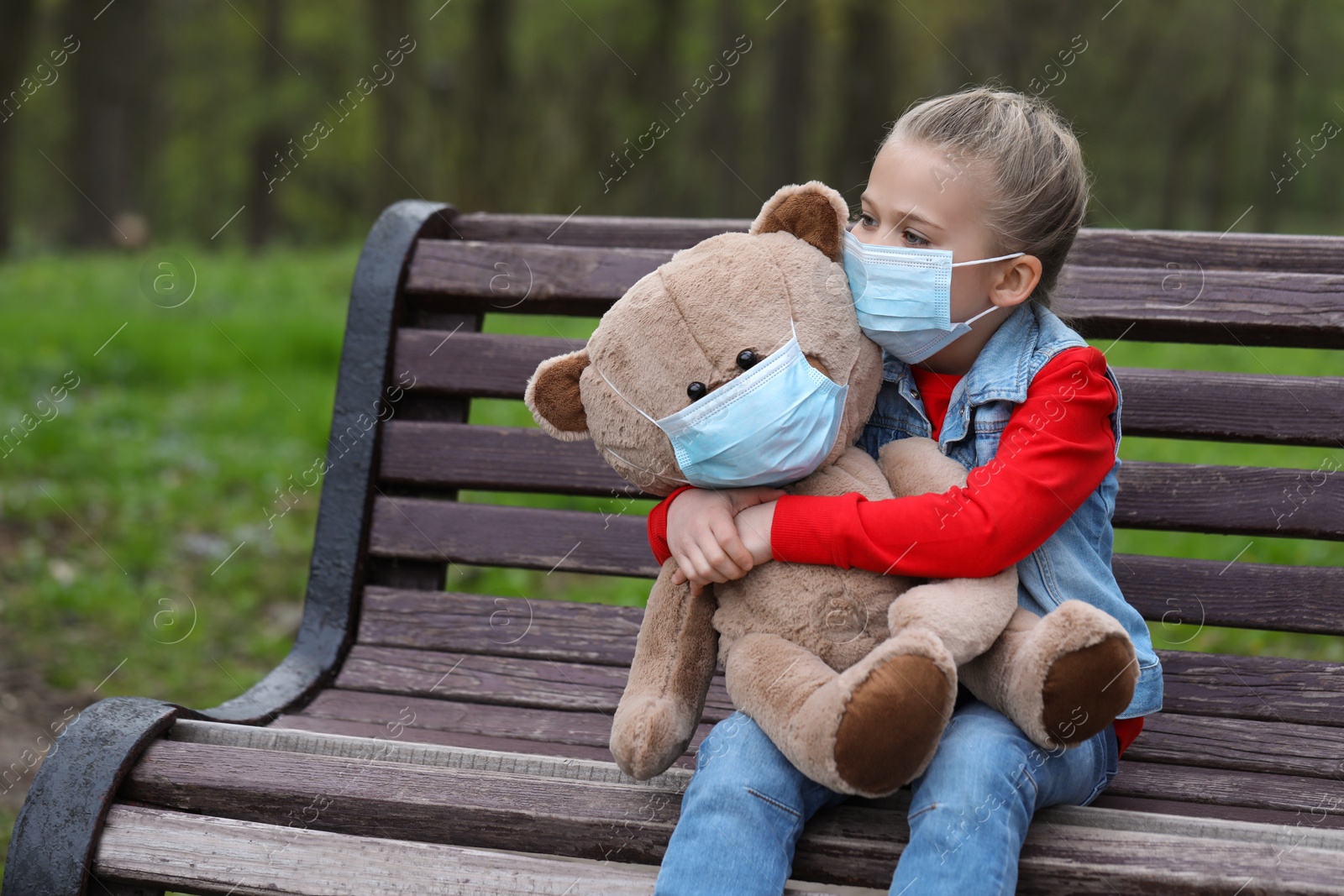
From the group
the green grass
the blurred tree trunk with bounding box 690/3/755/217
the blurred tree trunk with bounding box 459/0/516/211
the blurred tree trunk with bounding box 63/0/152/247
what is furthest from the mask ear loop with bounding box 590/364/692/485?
the blurred tree trunk with bounding box 690/3/755/217

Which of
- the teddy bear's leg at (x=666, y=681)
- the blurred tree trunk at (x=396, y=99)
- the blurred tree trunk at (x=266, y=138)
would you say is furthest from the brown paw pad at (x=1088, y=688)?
the blurred tree trunk at (x=266, y=138)

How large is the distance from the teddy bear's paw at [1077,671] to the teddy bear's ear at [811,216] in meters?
0.64

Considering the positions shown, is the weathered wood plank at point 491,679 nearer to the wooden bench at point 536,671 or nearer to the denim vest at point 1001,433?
the wooden bench at point 536,671

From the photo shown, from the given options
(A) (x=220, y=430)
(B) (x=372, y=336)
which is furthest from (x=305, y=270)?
(B) (x=372, y=336)

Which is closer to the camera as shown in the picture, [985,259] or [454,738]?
[985,259]

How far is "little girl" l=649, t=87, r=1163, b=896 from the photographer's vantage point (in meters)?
1.58

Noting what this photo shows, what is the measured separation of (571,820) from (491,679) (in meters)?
0.79

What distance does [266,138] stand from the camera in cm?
Answer: 1961

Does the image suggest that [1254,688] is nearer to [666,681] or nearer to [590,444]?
[666,681]

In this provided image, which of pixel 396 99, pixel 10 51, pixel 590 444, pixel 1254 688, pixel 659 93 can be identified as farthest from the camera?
pixel 659 93

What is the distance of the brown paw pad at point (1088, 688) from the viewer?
1558 mm

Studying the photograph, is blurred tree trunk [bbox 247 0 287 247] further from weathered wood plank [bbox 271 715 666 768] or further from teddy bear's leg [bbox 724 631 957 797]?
teddy bear's leg [bbox 724 631 957 797]

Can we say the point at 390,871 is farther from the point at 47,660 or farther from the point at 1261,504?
the point at 47,660

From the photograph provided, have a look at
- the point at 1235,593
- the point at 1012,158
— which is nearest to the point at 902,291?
the point at 1012,158
